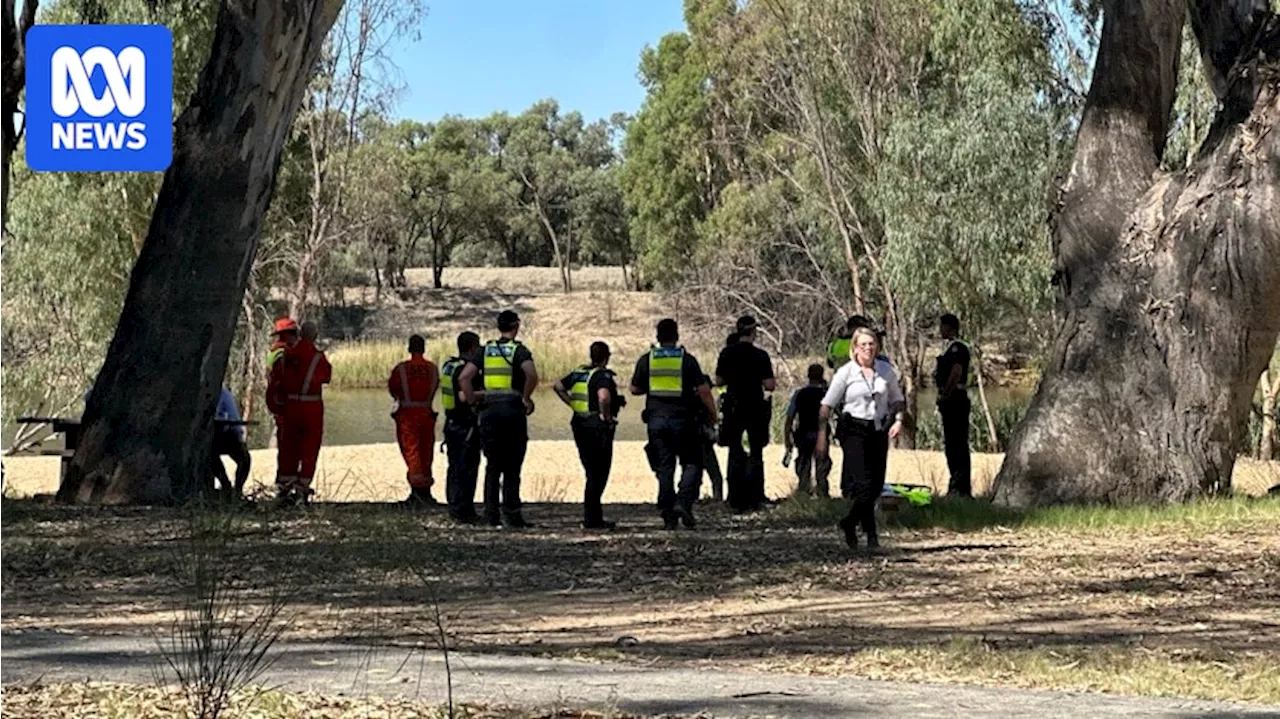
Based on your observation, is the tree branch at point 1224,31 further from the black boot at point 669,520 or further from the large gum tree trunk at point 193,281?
the large gum tree trunk at point 193,281

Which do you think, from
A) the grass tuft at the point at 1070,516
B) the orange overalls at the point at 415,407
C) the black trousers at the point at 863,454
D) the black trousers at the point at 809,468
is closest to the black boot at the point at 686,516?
the grass tuft at the point at 1070,516

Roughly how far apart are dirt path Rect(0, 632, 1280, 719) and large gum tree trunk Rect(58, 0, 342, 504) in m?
8.19

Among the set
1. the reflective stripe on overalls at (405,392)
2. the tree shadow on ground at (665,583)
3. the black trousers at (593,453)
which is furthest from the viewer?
the reflective stripe on overalls at (405,392)

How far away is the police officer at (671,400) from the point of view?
48.4ft

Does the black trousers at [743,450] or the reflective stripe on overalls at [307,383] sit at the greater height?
the reflective stripe on overalls at [307,383]

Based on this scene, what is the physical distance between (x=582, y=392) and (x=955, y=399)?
448 cm

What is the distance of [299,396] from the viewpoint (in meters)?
16.9

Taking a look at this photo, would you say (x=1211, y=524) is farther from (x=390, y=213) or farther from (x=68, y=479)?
(x=390, y=213)

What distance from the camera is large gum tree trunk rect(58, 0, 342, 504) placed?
16.6 metres

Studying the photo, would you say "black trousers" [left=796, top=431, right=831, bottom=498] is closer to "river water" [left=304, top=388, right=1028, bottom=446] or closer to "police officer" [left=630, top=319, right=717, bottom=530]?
"police officer" [left=630, top=319, right=717, bottom=530]

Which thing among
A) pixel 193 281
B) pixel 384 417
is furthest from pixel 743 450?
pixel 384 417

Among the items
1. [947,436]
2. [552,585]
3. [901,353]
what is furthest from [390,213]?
[552,585]

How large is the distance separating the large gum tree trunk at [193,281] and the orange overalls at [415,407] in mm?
1589

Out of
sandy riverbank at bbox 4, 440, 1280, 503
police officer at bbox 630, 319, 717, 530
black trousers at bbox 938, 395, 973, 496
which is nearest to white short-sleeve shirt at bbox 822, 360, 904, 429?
police officer at bbox 630, 319, 717, 530
